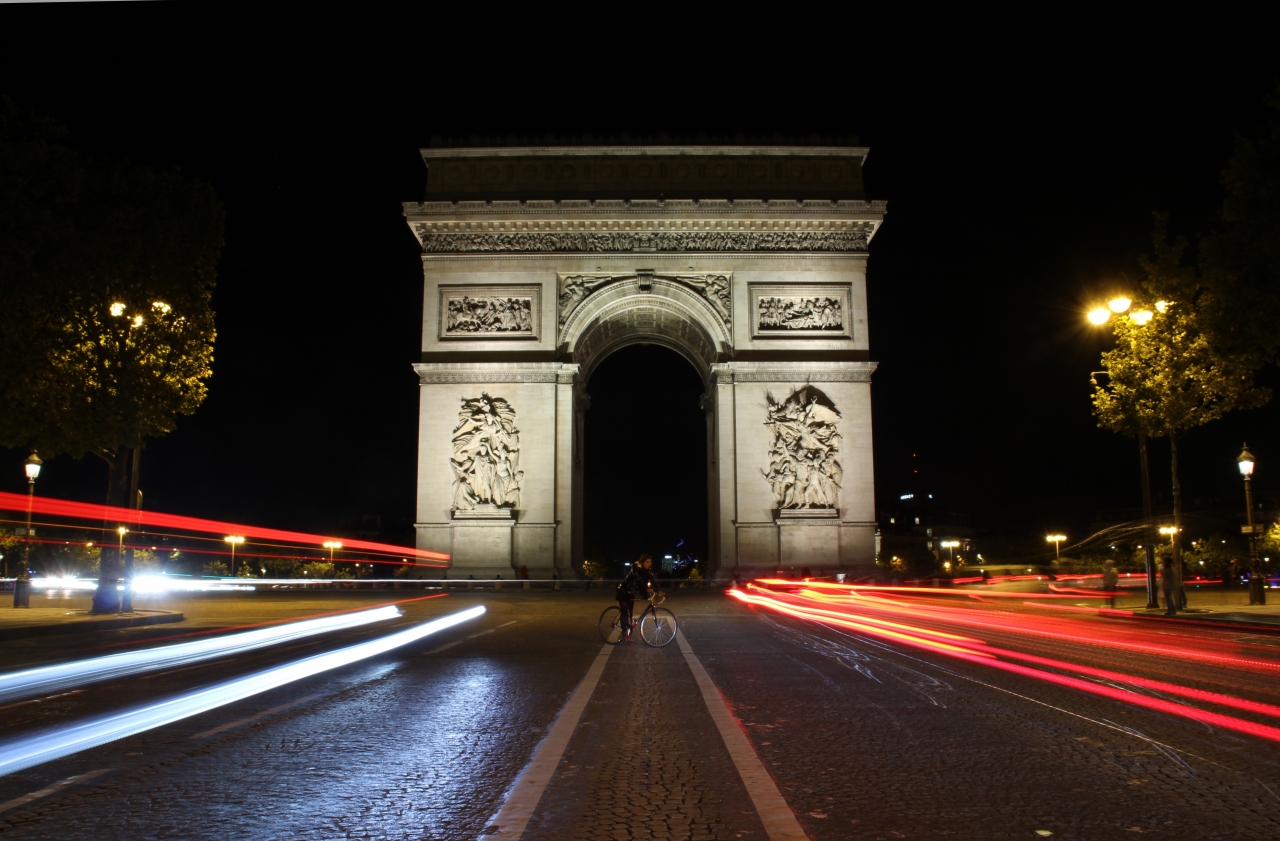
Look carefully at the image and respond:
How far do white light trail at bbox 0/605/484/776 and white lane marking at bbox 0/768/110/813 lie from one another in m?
0.43

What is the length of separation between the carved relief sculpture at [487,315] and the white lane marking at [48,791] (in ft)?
91.1

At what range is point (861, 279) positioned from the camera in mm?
32562

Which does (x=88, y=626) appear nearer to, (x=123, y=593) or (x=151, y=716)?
(x=123, y=593)

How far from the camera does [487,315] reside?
32312 millimetres

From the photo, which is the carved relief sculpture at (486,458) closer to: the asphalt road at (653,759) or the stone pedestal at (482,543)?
the stone pedestal at (482,543)

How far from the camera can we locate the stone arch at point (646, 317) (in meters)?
32.5

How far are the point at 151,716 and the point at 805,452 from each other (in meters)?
26.2

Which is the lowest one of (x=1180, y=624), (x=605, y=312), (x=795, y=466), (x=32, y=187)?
(x=1180, y=624)

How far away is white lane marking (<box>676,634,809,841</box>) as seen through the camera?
12.3 feet

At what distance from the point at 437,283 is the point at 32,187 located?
17.3 metres

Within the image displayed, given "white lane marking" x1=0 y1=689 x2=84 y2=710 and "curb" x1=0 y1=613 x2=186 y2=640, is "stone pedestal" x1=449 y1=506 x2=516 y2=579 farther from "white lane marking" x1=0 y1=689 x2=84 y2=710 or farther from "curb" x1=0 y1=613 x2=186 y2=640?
"white lane marking" x1=0 y1=689 x2=84 y2=710

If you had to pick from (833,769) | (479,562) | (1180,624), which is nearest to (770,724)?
(833,769)

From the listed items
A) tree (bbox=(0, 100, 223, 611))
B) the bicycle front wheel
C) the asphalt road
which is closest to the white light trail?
the asphalt road

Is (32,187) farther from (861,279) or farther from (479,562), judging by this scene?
(861,279)
